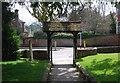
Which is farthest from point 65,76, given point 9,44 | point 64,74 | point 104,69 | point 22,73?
point 9,44

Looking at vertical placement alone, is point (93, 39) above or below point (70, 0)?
below

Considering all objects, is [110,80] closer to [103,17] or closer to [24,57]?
[24,57]

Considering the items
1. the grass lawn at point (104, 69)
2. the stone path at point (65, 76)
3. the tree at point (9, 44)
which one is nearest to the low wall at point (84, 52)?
the tree at point (9, 44)

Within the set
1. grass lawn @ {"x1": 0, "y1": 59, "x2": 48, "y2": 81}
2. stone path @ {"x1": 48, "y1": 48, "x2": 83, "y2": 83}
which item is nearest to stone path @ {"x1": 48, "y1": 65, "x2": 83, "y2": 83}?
stone path @ {"x1": 48, "y1": 48, "x2": 83, "y2": 83}

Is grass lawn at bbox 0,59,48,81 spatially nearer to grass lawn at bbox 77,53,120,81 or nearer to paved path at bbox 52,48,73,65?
grass lawn at bbox 77,53,120,81

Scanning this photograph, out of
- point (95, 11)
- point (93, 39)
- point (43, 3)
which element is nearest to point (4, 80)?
point (43, 3)

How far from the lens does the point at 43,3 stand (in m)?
21.2

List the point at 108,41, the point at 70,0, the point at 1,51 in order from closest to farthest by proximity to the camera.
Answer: the point at 70,0 < the point at 1,51 < the point at 108,41

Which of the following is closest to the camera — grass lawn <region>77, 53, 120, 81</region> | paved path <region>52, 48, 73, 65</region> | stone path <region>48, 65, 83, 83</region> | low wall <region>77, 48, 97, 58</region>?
grass lawn <region>77, 53, 120, 81</region>

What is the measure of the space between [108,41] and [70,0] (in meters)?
34.4

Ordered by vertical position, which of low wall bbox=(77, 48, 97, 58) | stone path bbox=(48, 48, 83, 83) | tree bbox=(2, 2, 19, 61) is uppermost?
tree bbox=(2, 2, 19, 61)

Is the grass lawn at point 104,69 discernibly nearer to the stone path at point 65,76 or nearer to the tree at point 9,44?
the stone path at point 65,76

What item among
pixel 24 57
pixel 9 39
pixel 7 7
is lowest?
pixel 24 57

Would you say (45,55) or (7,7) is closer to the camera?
(7,7)
